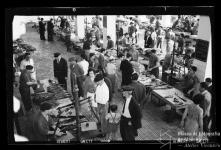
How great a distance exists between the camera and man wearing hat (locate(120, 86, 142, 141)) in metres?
3.63

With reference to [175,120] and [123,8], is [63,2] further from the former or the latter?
[175,120]

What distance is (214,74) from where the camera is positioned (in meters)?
3.58

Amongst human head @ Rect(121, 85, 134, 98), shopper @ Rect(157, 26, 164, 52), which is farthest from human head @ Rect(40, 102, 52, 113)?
shopper @ Rect(157, 26, 164, 52)

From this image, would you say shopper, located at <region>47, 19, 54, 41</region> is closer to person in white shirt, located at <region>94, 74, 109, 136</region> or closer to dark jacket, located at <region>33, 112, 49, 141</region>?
person in white shirt, located at <region>94, 74, 109, 136</region>

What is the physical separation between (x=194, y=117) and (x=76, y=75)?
65.0 inches

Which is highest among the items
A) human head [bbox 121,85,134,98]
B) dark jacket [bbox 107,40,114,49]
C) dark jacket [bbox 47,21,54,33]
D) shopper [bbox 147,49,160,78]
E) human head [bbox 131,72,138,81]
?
dark jacket [bbox 47,21,54,33]

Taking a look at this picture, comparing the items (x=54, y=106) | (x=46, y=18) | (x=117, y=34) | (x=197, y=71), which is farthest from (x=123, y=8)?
(x=54, y=106)

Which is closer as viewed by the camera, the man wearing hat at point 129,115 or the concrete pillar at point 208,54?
the concrete pillar at point 208,54

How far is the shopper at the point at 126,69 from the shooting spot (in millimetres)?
3631

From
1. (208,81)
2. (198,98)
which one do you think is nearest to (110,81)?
(198,98)

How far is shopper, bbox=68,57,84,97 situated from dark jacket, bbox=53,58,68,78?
3.1 inches

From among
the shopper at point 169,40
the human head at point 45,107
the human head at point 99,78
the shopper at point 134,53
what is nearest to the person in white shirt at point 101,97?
the human head at point 99,78

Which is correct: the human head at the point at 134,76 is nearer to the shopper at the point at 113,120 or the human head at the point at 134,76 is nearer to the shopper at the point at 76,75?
the shopper at the point at 113,120

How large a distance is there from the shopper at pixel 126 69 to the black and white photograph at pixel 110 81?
13mm
